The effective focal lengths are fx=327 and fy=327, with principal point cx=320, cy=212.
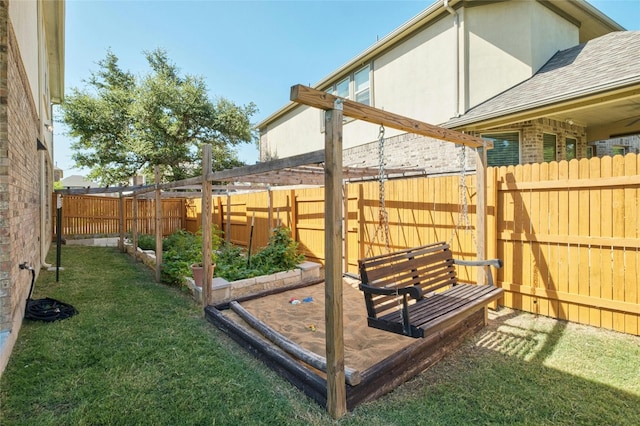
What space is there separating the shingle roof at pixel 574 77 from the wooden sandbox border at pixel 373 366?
3.80 meters

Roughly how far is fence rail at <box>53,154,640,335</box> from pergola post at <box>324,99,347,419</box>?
1612mm

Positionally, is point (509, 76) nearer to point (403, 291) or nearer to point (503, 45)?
point (503, 45)

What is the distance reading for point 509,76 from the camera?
7.02 meters

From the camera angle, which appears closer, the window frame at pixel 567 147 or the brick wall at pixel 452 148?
the brick wall at pixel 452 148

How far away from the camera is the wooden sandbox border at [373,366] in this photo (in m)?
2.59

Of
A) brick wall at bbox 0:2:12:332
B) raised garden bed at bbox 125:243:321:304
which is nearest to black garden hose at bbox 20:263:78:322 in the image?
brick wall at bbox 0:2:12:332

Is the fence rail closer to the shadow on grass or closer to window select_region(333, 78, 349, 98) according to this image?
the shadow on grass

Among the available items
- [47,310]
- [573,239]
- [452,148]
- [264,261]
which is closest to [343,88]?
[452,148]

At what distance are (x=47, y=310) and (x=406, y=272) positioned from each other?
4.52m

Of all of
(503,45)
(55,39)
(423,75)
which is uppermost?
(55,39)

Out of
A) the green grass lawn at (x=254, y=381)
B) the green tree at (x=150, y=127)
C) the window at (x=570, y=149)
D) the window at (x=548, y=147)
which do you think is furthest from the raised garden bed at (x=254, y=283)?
the green tree at (x=150, y=127)

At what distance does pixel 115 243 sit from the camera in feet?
39.8

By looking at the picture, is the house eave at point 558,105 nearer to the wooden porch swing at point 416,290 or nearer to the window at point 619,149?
the wooden porch swing at point 416,290

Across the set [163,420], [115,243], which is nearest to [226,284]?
[163,420]
